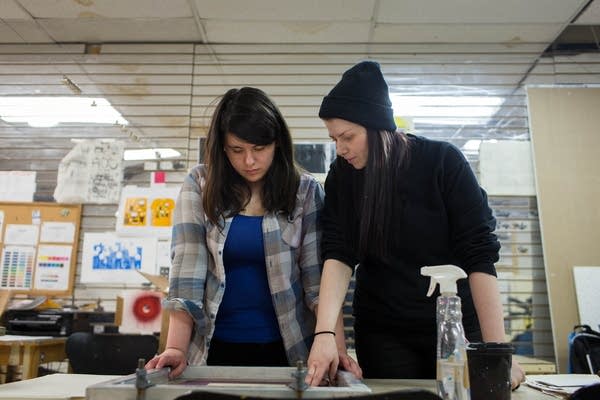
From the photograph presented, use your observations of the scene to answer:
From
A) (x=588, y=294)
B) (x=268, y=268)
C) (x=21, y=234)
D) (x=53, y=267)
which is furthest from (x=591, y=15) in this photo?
(x=21, y=234)

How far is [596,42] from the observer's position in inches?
153

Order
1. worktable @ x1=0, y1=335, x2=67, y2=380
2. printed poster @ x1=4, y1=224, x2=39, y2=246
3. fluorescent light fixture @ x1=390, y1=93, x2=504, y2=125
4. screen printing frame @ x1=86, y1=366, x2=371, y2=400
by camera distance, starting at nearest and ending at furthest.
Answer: screen printing frame @ x1=86, y1=366, x2=371, y2=400 < worktable @ x1=0, y1=335, x2=67, y2=380 < printed poster @ x1=4, y1=224, x2=39, y2=246 < fluorescent light fixture @ x1=390, y1=93, x2=504, y2=125

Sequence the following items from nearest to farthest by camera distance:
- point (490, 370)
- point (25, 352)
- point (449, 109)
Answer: point (490, 370) < point (25, 352) < point (449, 109)

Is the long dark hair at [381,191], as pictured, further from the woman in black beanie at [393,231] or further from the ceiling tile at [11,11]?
the ceiling tile at [11,11]

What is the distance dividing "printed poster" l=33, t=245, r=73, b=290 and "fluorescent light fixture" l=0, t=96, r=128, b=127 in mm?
1070

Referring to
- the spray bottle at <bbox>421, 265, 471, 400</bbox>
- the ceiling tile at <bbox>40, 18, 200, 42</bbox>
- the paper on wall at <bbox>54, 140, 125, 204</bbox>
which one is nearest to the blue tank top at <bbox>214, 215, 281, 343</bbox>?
the spray bottle at <bbox>421, 265, 471, 400</bbox>

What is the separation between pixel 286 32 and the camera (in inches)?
150

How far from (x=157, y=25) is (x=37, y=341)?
245cm

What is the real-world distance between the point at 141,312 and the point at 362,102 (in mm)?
2670

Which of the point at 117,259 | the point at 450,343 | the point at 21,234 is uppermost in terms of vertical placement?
the point at 21,234

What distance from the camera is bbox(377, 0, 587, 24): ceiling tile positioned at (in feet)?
11.3

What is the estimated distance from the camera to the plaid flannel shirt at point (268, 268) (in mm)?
1414

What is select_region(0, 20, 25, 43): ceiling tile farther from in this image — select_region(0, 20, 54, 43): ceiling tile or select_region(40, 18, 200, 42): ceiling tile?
select_region(40, 18, 200, 42): ceiling tile

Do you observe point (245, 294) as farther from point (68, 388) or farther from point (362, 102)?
point (362, 102)
